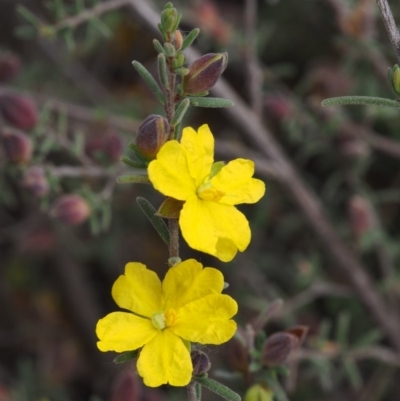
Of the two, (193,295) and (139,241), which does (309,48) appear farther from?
(193,295)

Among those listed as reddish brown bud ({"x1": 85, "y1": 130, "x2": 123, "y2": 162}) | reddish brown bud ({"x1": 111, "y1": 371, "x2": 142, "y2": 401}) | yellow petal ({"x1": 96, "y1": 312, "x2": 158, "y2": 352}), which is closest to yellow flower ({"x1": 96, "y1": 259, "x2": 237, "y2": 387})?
yellow petal ({"x1": 96, "y1": 312, "x2": 158, "y2": 352})

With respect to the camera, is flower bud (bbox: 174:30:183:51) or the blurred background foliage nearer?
flower bud (bbox: 174:30:183:51)

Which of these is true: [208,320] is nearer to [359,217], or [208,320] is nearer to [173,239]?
[173,239]

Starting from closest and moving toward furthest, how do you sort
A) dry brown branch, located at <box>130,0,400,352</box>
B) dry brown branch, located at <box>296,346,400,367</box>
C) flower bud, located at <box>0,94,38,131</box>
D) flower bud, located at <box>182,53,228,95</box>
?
flower bud, located at <box>182,53,228,95</box>, dry brown branch, located at <box>296,346,400,367</box>, flower bud, located at <box>0,94,38,131</box>, dry brown branch, located at <box>130,0,400,352</box>

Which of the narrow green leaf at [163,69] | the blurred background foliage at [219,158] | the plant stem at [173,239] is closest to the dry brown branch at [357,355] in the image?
the blurred background foliage at [219,158]

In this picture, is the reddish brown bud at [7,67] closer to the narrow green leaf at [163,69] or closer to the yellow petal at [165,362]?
the narrow green leaf at [163,69]

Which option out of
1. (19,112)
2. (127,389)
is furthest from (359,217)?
(19,112)

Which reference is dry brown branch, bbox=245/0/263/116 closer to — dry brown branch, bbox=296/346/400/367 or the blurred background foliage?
the blurred background foliage
